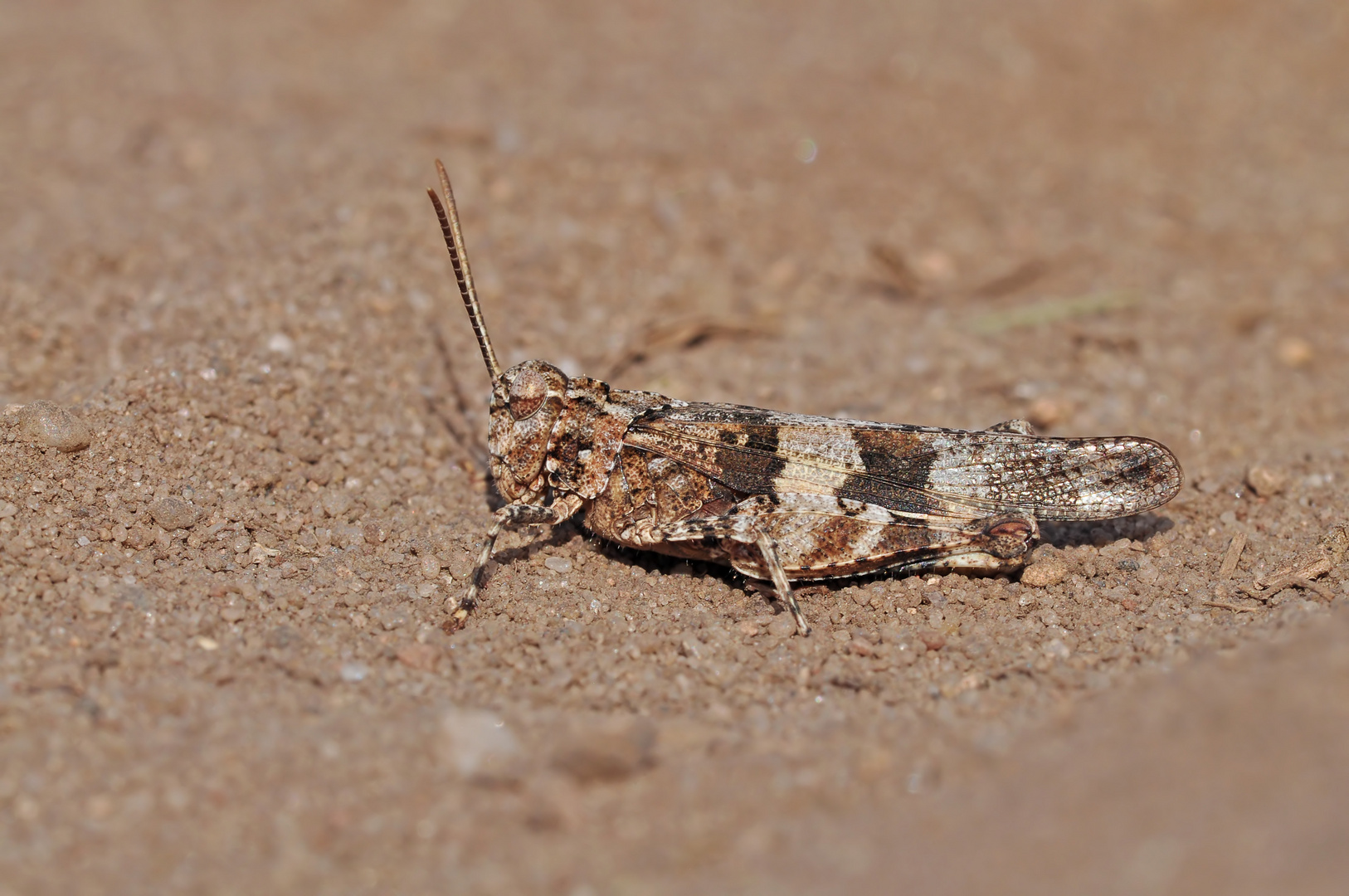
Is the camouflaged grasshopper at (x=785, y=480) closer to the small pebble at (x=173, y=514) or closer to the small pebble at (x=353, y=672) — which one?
the small pebble at (x=353, y=672)

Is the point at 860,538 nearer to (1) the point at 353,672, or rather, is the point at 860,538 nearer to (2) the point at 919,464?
(2) the point at 919,464

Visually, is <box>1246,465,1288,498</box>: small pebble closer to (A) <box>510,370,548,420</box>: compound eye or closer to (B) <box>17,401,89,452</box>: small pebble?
(A) <box>510,370,548,420</box>: compound eye

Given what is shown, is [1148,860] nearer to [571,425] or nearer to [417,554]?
[571,425]

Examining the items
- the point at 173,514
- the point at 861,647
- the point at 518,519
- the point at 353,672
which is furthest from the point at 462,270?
the point at 861,647

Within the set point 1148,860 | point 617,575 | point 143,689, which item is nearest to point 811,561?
point 617,575

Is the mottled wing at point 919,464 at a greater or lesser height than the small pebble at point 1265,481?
greater

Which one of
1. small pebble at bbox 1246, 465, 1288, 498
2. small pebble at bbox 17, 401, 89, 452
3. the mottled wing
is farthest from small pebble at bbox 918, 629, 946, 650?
small pebble at bbox 17, 401, 89, 452

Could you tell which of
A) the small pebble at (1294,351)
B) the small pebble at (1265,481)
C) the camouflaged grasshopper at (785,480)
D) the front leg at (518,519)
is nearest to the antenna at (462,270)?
the camouflaged grasshopper at (785,480)
